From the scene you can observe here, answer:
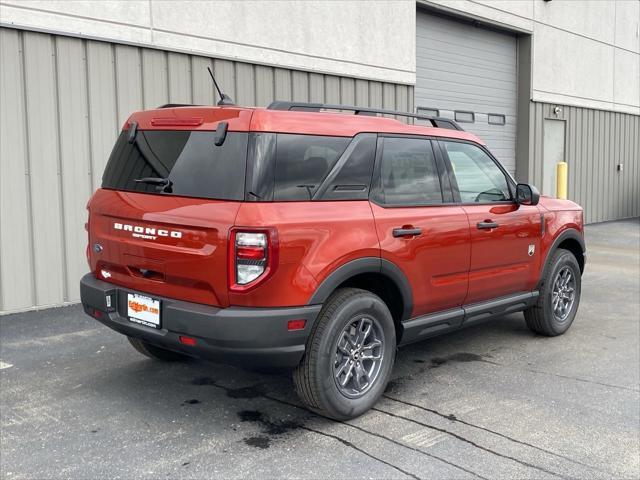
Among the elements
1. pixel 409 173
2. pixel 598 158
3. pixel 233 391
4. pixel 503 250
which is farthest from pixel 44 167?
pixel 598 158

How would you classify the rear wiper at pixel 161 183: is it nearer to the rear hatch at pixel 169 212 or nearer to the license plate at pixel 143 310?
the rear hatch at pixel 169 212

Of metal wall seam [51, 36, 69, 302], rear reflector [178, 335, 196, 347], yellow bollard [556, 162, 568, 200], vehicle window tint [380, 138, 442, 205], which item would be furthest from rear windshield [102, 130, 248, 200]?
yellow bollard [556, 162, 568, 200]

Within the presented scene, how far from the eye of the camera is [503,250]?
522 cm

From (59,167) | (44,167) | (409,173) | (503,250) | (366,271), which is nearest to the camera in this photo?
(366,271)

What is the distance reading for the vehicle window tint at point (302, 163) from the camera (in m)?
3.78

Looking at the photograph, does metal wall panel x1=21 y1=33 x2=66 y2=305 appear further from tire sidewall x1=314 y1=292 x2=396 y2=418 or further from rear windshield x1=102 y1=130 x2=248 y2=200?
tire sidewall x1=314 y1=292 x2=396 y2=418

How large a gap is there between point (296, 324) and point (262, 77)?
5946 mm

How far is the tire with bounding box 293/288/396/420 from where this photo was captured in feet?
12.6

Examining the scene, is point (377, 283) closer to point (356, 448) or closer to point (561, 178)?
point (356, 448)

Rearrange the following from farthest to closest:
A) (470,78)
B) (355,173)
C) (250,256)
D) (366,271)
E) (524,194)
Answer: (470,78), (524,194), (355,173), (366,271), (250,256)

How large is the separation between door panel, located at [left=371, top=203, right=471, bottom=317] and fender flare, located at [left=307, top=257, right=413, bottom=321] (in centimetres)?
5

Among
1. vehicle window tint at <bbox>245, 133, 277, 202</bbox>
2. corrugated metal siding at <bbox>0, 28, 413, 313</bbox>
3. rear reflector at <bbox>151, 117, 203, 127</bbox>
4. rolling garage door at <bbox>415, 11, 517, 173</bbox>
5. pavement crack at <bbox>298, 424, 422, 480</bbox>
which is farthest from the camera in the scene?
rolling garage door at <bbox>415, 11, 517, 173</bbox>

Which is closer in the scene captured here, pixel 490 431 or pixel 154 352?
pixel 490 431

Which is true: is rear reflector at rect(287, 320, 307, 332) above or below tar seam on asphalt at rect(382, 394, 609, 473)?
above
